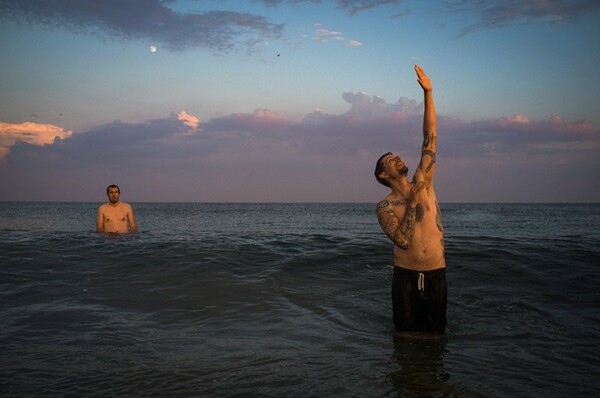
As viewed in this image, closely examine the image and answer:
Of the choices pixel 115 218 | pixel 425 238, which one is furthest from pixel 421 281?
pixel 115 218

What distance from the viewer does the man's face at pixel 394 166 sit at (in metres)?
5.04

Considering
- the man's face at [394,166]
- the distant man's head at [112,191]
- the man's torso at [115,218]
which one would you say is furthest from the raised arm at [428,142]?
the man's torso at [115,218]

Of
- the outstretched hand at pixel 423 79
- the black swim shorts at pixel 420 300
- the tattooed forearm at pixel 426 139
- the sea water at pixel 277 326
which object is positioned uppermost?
the outstretched hand at pixel 423 79

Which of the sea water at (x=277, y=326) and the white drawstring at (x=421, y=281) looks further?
the white drawstring at (x=421, y=281)

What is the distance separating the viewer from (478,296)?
8.17 m

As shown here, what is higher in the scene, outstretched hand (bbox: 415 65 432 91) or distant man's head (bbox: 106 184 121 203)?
outstretched hand (bbox: 415 65 432 91)

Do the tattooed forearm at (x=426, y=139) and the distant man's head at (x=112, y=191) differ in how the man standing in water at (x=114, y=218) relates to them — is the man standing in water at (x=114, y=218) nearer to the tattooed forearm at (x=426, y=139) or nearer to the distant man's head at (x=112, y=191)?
the distant man's head at (x=112, y=191)

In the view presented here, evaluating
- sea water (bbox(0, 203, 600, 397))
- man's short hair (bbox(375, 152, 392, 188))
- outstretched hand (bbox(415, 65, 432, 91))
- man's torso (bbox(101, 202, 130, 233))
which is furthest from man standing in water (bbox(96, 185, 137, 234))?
outstretched hand (bbox(415, 65, 432, 91))

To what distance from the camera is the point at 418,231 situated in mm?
4914

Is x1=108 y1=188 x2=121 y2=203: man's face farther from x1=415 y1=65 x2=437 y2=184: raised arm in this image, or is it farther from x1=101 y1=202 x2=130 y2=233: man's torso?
x1=415 y1=65 x2=437 y2=184: raised arm

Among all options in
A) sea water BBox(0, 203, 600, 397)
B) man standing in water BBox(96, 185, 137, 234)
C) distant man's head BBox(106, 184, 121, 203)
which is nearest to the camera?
sea water BBox(0, 203, 600, 397)

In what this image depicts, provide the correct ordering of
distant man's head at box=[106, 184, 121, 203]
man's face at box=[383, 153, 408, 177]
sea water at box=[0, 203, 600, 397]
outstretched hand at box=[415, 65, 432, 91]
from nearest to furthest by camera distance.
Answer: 1. sea water at box=[0, 203, 600, 397]
2. outstretched hand at box=[415, 65, 432, 91]
3. man's face at box=[383, 153, 408, 177]
4. distant man's head at box=[106, 184, 121, 203]

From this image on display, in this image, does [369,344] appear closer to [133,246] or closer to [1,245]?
[133,246]

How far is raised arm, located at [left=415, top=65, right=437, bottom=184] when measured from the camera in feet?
16.1
